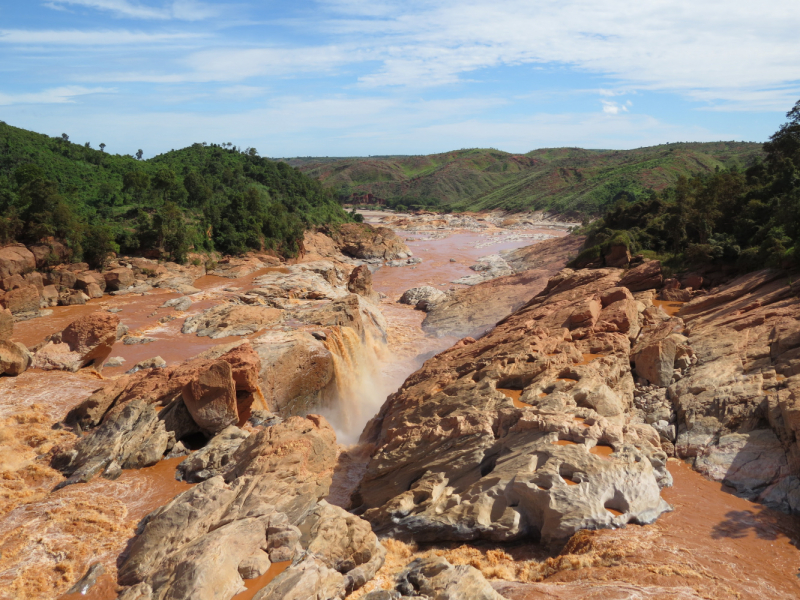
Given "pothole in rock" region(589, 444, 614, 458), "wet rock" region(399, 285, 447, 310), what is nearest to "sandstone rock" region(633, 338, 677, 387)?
"pothole in rock" region(589, 444, 614, 458)

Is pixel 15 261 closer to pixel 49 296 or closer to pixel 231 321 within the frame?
pixel 49 296

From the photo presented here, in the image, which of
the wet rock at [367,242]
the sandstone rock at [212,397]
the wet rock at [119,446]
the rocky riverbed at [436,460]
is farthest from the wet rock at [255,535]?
the wet rock at [367,242]

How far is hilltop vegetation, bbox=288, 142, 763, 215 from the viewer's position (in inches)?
3561

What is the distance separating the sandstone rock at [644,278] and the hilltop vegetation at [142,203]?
32.0 meters

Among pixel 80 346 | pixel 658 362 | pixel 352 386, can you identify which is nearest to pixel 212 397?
pixel 352 386

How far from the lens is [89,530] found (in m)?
11.2

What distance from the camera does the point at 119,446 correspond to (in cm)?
1375

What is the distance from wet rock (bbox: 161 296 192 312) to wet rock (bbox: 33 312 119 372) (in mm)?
9337

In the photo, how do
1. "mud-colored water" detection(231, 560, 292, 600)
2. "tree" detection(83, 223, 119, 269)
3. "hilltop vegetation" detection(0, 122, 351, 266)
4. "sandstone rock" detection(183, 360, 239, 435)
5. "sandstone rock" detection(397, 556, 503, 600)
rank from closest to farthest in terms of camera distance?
"sandstone rock" detection(397, 556, 503, 600) → "mud-colored water" detection(231, 560, 292, 600) → "sandstone rock" detection(183, 360, 239, 435) → "hilltop vegetation" detection(0, 122, 351, 266) → "tree" detection(83, 223, 119, 269)

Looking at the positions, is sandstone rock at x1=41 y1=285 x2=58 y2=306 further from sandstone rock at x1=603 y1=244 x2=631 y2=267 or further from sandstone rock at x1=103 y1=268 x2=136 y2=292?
sandstone rock at x1=603 y1=244 x2=631 y2=267

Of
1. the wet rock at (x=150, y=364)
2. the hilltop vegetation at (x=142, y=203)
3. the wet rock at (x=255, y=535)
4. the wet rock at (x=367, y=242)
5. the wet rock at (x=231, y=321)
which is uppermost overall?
the hilltop vegetation at (x=142, y=203)

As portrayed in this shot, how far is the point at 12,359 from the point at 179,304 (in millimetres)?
11814

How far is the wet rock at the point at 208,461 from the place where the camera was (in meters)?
13.2

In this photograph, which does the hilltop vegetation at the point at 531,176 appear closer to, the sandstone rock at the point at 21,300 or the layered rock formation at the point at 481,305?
the layered rock formation at the point at 481,305
